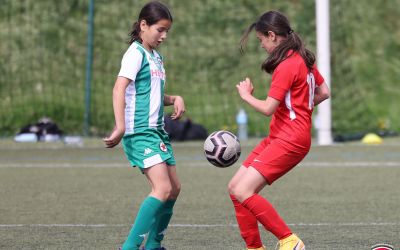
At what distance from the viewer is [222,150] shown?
257 inches

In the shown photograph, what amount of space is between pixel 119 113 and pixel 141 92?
268 mm

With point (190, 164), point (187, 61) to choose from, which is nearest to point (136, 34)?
point (190, 164)

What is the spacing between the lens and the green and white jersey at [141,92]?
20.3ft

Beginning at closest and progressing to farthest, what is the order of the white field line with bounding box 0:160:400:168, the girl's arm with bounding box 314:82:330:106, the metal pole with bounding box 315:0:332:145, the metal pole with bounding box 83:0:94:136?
the girl's arm with bounding box 314:82:330:106, the white field line with bounding box 0:160:400:168, the metal pole with bounding box 315:0:332:145, the metal pole with bounding box 83:0:94:136

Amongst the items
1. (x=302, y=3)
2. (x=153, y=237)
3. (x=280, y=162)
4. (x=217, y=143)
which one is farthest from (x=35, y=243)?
(x=302, y=3)

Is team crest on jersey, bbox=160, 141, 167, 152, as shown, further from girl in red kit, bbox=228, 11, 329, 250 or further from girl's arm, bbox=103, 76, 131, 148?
girl in red kit, bbox=228, 11, 329, 250

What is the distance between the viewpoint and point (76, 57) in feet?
60.8

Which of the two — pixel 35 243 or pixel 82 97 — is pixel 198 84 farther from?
pixel 35 243

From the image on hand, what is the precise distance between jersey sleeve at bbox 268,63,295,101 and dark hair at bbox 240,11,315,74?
0.36 ft

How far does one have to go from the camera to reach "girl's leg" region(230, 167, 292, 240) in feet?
19.9

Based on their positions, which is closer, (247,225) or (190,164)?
(247,225)

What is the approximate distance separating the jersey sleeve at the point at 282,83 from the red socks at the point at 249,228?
0.68 m

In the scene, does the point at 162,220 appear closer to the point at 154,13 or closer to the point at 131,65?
the point at 131,65

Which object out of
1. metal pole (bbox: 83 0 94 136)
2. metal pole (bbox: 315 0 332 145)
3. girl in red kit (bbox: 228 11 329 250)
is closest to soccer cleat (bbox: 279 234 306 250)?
girl in red kit (bbox: 228 11 329 250)
